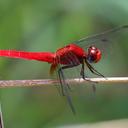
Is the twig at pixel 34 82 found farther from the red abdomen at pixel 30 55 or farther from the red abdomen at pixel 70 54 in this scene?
the red abdomen at pixel 70 54

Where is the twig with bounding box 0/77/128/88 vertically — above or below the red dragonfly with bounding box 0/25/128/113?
below

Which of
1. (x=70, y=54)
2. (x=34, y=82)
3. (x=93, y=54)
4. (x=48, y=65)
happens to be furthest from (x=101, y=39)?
(x=34, y=82)

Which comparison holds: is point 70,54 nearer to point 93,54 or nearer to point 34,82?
point 93,54

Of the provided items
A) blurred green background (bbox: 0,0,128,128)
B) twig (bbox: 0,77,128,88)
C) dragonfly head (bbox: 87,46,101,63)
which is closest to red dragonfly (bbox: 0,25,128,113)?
dragonfly head (bbox: 87,46,101,63)

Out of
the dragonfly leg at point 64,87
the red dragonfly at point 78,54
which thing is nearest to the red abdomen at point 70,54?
the red dragonfly at point 78,54

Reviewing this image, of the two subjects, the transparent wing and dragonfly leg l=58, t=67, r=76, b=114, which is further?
the transparent wing

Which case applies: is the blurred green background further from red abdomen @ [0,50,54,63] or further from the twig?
the twig

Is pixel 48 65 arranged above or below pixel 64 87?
above
